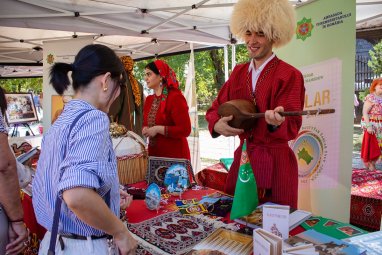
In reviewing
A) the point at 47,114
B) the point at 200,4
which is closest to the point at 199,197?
the point at 200,4

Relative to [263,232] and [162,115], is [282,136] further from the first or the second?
[162,115]

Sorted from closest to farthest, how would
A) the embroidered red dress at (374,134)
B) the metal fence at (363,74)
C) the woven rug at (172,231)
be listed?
the woven rug at (172,231), the embroidered red dress at (374,134), the metal fence at (363,74)

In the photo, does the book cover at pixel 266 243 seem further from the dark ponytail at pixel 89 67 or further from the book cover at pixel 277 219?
the dark ponytail at pixel 89 67

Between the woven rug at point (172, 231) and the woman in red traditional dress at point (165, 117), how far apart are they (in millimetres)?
1410

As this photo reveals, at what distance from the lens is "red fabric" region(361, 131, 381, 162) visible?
17.8ft

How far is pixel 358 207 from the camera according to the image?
3572mm

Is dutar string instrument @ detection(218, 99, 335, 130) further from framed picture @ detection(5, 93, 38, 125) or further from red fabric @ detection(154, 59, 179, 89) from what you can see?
framed picture @ detection(5, 93, 38, 125)

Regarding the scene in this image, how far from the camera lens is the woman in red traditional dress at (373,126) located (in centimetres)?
538

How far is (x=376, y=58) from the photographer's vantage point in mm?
10320

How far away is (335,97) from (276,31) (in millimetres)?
811

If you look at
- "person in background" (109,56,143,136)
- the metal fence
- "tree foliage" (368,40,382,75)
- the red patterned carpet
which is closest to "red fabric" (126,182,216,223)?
"person in background" (109,56,143,136)

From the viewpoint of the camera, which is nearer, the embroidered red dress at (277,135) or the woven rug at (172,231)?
the woven rug at (172,231)

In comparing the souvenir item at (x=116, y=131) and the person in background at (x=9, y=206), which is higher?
the souvenir item at (x=116, y=131)

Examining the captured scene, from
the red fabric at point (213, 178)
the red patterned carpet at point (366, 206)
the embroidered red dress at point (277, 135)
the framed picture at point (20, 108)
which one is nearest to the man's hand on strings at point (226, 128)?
the embroidered red dress at point (277, 135)
